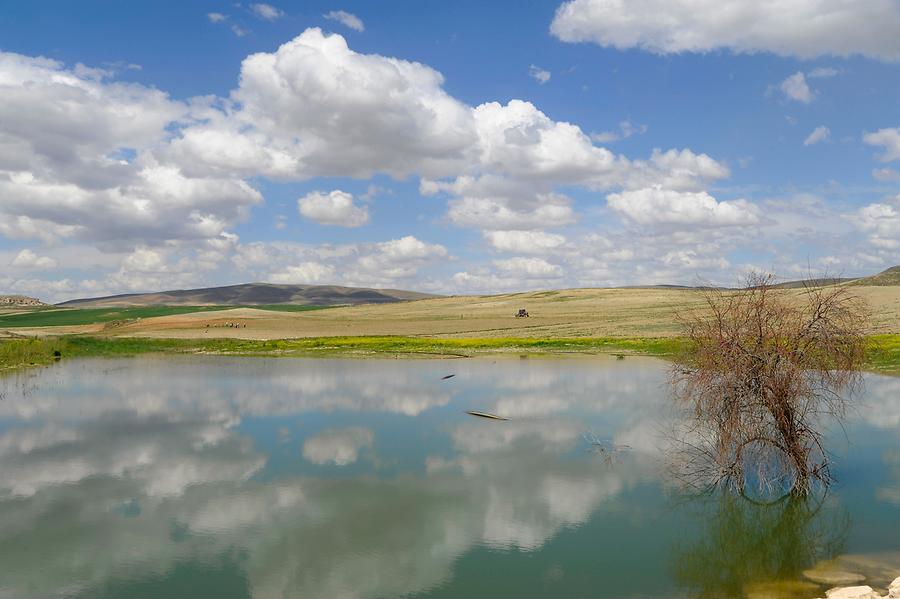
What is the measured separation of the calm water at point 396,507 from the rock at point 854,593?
148 centimetres

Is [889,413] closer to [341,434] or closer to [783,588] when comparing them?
[783,588]

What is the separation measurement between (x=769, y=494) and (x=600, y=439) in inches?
307

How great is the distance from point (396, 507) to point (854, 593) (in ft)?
35.5

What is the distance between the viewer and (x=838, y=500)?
62.0 feet

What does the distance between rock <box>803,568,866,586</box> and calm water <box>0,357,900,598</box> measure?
345 millimetres

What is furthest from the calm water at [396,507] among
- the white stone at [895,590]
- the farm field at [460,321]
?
the farm field at [460,321]

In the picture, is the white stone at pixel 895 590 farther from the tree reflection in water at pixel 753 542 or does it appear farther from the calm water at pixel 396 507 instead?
the calm water at pixel 396 507

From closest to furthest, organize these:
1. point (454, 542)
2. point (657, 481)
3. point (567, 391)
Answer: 1. point (454, 542)
2. point (657, 481)
3. point (567, 391)

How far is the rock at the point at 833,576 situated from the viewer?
13586 millimetres

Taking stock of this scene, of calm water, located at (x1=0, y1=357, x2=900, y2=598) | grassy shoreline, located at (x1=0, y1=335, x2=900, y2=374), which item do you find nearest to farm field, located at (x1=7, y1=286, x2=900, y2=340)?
grassy shoreline, located at (x1=0, y1=335, x2=900, y2=374)

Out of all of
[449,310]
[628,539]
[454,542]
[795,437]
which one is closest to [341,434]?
[454,542]

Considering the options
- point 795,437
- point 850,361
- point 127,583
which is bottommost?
point 127,583

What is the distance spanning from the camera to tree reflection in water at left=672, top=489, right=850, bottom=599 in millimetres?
14078

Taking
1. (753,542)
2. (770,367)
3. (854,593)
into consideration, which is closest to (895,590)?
(854,593)
